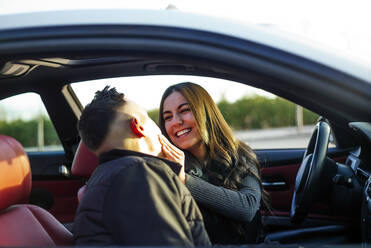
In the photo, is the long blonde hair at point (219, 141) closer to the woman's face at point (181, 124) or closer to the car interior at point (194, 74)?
the woman's face at point (181, 124)

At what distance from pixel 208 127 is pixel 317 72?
1.20 metres

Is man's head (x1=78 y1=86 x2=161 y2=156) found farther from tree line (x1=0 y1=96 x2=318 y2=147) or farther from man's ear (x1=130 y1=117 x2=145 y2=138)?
tree line (x1=0 y1=96 x2=318 y2=147)

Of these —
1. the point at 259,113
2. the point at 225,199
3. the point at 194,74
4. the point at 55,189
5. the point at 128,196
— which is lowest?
the point at 259,113

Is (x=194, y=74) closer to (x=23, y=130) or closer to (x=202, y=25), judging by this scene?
(x=202, y=25)

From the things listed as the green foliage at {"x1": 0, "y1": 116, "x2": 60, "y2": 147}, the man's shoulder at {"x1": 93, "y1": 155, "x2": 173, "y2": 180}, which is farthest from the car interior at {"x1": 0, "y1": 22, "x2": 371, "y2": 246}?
the green foliage at {"x1": 0, "y1": 116, "x2": 60, "y2": 147}

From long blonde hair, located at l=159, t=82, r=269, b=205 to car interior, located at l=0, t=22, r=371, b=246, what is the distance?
0.51ft

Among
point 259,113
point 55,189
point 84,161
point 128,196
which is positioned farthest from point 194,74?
point 259,113

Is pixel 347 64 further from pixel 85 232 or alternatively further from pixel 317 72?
pixel 85 232

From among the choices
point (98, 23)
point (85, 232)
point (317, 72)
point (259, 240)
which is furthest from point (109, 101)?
point (259, 240)

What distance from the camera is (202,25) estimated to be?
110cm

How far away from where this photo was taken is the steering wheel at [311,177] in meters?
1.97

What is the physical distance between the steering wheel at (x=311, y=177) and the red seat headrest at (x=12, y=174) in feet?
4.09

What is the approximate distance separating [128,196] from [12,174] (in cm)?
53

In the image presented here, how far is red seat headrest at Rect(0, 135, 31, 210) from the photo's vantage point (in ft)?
4.38
